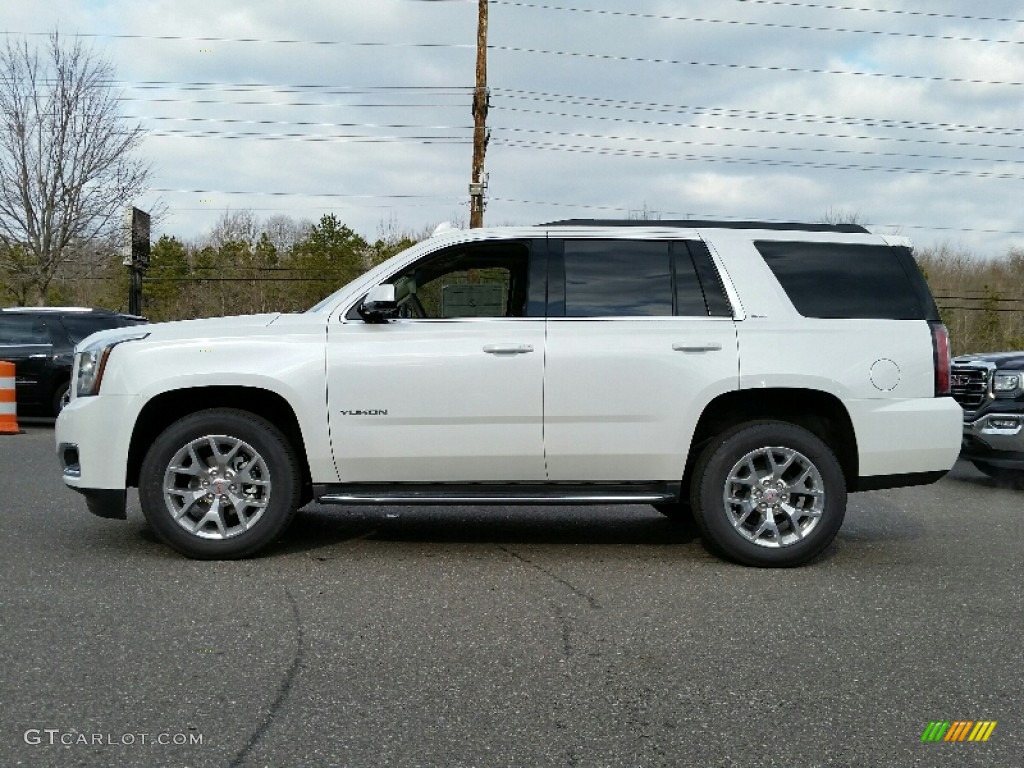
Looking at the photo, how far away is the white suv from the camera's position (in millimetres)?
5555

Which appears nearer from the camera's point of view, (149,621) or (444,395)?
(149,621)

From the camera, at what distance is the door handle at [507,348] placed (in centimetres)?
558

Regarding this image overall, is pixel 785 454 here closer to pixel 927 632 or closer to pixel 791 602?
pixel 791 602

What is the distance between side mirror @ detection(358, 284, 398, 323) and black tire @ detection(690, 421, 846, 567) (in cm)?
199

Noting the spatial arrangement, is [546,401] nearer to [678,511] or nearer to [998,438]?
[678,511]

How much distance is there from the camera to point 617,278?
584 centimetres

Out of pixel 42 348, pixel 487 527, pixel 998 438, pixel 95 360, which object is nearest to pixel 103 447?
pixel 95 360

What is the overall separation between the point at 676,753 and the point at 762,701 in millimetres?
588

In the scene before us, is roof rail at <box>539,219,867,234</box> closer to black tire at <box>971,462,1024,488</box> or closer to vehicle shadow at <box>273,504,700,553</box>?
vehicle shadow at <box>273,504,700,553</box>

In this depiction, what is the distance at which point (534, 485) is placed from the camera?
18.7ft

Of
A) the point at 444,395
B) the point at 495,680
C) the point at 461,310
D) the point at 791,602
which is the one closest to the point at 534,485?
the point at 444,395

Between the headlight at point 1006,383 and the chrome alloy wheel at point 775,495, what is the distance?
14.1 ft

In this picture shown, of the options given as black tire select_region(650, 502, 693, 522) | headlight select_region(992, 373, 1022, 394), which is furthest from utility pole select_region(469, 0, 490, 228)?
black tire select_region(650, 502, 693, 522)

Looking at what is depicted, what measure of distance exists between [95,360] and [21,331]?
10659 mm
